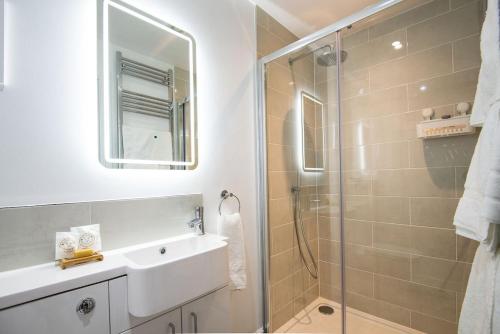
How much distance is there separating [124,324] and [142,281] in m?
0.17

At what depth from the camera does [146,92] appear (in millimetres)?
1238

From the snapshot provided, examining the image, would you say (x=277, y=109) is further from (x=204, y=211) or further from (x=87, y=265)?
(x=87, y=265)

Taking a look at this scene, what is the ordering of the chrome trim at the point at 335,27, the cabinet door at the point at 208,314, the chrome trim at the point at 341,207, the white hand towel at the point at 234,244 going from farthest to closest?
the chrome trim at the point at 341,207 → the white hand towel at the point at 234,244 → the chrome trim at the point at 335,27 → the cabinet door at the point at 208,314

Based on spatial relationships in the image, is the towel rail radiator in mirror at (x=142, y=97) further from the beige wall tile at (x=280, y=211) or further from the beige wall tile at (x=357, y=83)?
the beige wall tile at (x=357, y=83)

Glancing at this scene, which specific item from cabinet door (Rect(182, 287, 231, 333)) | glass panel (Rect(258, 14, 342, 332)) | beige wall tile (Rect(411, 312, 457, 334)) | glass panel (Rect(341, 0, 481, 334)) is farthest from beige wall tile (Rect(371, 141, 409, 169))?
cabinet door (Rect(182, 287, 231, 333))

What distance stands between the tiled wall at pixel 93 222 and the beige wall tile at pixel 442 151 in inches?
62.1

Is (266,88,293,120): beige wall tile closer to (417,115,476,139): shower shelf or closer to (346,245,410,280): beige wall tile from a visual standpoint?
(417,115,476,139): shower shelf

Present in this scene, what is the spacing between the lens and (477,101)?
0.96m

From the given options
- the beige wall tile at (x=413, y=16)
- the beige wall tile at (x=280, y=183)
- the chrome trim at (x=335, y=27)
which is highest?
the beige wall tile at (x=413, y=16)

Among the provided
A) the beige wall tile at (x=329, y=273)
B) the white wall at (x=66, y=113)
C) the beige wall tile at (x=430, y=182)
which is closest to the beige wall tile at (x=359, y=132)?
the beige wall tile at (x=430, y=182)

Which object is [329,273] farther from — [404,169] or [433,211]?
[404,169]

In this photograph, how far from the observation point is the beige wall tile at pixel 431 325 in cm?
160

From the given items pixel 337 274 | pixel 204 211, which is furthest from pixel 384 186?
pixel 204 211

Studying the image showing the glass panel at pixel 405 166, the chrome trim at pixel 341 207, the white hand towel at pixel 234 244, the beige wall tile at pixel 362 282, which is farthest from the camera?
the beige wall tile at pixel 362 282
